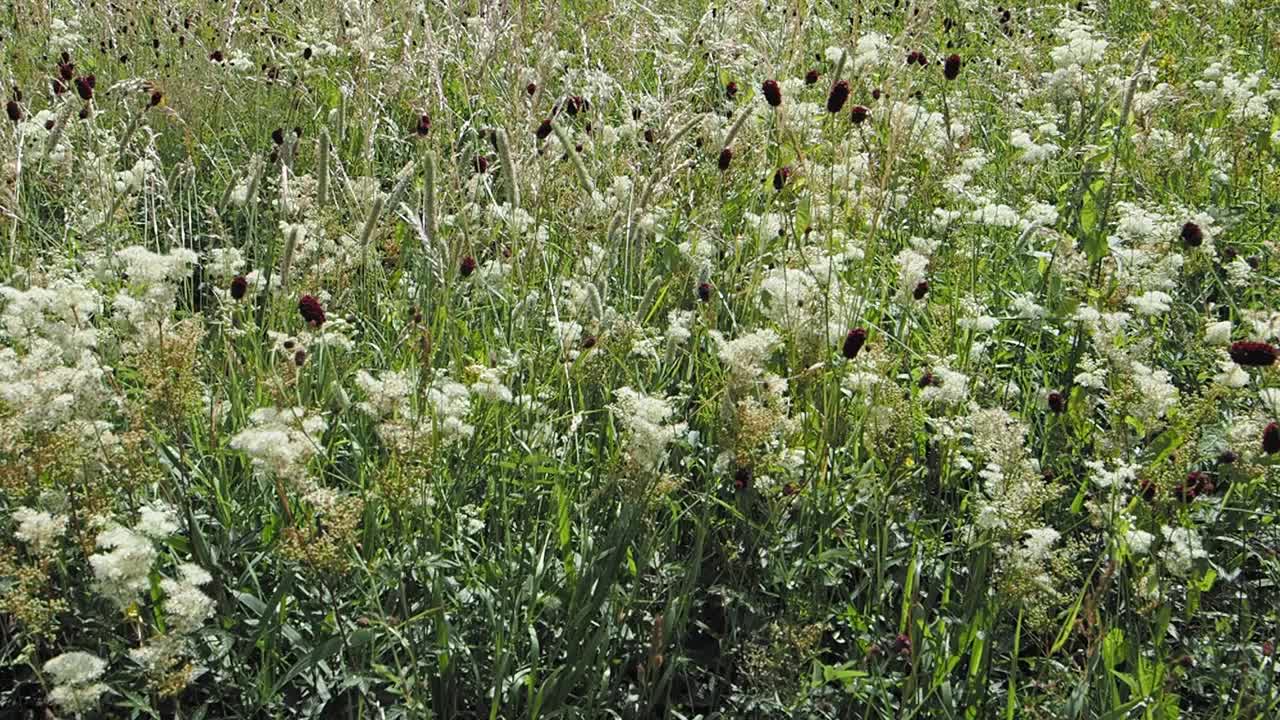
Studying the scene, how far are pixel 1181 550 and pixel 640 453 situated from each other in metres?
1.01

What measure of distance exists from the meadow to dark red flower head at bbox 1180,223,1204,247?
11 centimetres

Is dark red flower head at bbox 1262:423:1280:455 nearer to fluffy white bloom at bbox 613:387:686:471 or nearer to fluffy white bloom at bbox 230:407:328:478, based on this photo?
fluffy white bloom at bbox 613:387:686:471

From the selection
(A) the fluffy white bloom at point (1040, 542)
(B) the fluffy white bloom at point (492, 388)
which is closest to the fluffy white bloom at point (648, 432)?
(B) the fluffy white bloom at point (492, 388)

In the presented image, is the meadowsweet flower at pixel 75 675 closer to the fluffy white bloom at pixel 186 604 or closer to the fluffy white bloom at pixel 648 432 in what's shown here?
the fluffy white bloom at pixel 186 604

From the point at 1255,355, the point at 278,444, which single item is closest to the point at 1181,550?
the point at 1255,355

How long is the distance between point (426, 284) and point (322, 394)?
0.47 m

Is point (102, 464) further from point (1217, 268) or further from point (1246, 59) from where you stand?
point (1246, 59)

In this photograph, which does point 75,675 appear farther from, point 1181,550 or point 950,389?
point 1181,550

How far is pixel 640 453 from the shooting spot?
→ 2.11 meters

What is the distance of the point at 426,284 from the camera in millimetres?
3113

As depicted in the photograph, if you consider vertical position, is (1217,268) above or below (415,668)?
above

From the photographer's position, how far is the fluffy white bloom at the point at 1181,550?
2182mm

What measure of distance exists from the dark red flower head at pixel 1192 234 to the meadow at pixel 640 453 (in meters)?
0.11

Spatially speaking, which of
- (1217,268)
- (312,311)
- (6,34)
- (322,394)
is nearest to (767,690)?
(312,311)
